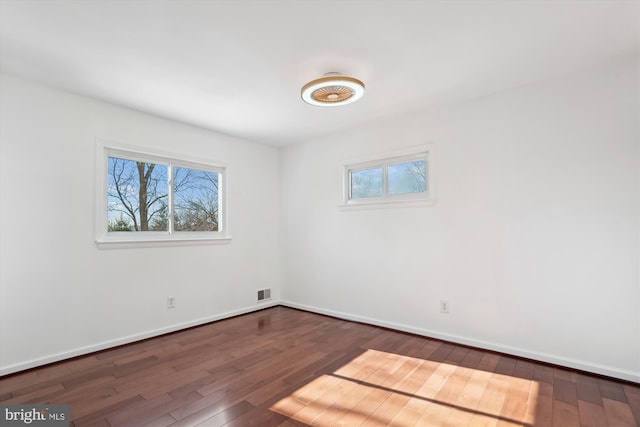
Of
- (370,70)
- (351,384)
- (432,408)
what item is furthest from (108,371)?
(370,70)

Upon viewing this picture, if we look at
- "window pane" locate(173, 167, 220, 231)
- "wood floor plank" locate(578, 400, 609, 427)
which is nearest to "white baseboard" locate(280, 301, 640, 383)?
"wood floor plank" locate(578, 400, 609, 427)

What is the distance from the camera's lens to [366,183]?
13.2 ft

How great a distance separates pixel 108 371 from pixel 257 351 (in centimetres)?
122

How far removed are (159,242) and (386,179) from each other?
274 cm

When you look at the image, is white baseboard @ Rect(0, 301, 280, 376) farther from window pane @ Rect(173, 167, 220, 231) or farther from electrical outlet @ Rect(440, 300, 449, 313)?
electrical outlet @ Rect(440, 300, 449, 313)

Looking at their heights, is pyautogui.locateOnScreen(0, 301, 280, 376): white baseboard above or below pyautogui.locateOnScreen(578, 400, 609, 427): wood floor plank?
above

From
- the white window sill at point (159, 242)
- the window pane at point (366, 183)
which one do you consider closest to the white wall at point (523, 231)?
the window pane at point (366, 183)

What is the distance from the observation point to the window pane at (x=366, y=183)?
3.90 metres

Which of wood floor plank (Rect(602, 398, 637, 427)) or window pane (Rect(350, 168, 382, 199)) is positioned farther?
window pane (Rect(350, 168, 382, 199))

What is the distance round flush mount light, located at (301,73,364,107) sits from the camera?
2.46m

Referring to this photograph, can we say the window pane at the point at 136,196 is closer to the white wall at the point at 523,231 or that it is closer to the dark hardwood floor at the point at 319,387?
the dark hardwood floor at the point at 319,387

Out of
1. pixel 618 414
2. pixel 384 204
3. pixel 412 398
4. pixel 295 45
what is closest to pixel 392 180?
pixel 384 204

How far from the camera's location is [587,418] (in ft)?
6.18

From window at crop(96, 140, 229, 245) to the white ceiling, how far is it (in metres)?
0.71
